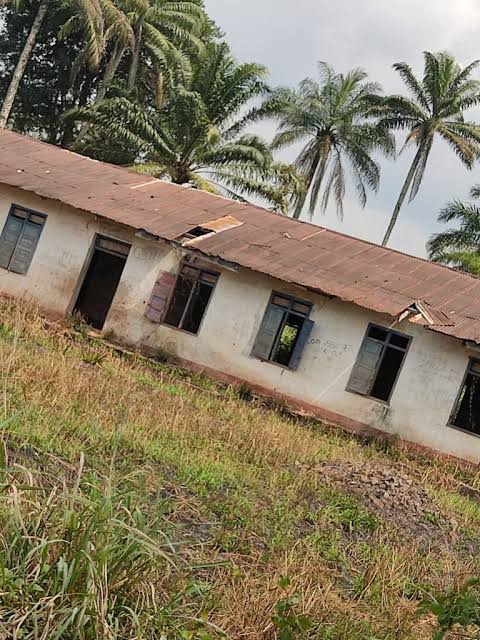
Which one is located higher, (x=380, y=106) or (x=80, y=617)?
(x=380, y=106)

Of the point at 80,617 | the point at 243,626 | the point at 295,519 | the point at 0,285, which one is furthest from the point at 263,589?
the point at 0,285

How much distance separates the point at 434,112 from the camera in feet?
103

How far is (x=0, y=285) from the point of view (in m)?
18.1

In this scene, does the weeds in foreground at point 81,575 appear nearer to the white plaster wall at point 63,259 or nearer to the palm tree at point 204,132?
the white plaster wall at point 63,259

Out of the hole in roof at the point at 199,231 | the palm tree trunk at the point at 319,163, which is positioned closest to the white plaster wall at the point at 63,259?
the hole in roof at the point at 199,231

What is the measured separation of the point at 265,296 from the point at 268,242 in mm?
1667

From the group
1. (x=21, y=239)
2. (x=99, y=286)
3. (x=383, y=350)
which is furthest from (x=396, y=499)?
(x=99, y=286)

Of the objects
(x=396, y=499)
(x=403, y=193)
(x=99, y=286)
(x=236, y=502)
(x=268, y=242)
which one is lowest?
(x=236, y=502)

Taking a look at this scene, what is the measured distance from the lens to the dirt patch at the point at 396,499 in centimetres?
880

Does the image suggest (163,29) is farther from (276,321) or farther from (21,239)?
(276,321)

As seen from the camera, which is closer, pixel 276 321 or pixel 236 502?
pixel 236 502

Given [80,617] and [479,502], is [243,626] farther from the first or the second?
[479,502]

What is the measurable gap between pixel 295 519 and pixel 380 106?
27020mm

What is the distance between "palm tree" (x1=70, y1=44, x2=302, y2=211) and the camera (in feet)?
83.0
